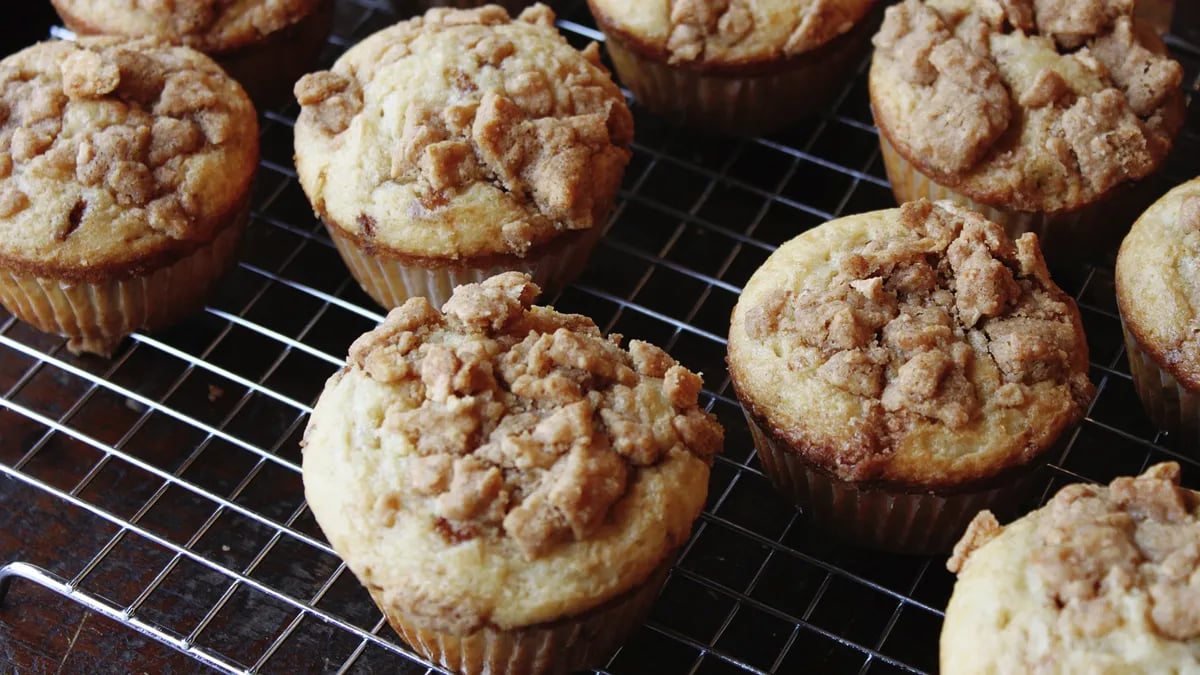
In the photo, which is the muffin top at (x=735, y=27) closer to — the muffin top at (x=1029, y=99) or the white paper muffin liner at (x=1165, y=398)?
the muffin top at (x=1029, y=99)

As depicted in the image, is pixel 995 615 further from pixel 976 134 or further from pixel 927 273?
pixel 976 134

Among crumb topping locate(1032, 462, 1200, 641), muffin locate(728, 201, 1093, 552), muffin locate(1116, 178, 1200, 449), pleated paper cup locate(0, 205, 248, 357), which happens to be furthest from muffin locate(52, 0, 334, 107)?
crumb topping locate(1032, 462, 1200, 641)

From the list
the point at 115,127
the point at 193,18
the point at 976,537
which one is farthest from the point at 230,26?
the point at 976,537

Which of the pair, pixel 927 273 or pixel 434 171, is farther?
pixel 434 171

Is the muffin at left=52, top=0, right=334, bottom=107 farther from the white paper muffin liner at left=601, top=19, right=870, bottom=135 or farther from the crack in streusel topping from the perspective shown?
the crack in streusel topping

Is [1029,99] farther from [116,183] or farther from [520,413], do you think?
[116,183]

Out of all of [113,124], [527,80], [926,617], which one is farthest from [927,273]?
[113,124]

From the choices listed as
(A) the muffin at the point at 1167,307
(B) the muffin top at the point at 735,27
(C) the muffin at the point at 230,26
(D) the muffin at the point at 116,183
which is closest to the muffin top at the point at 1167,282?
(A) the muffin at the point at 1167,307
